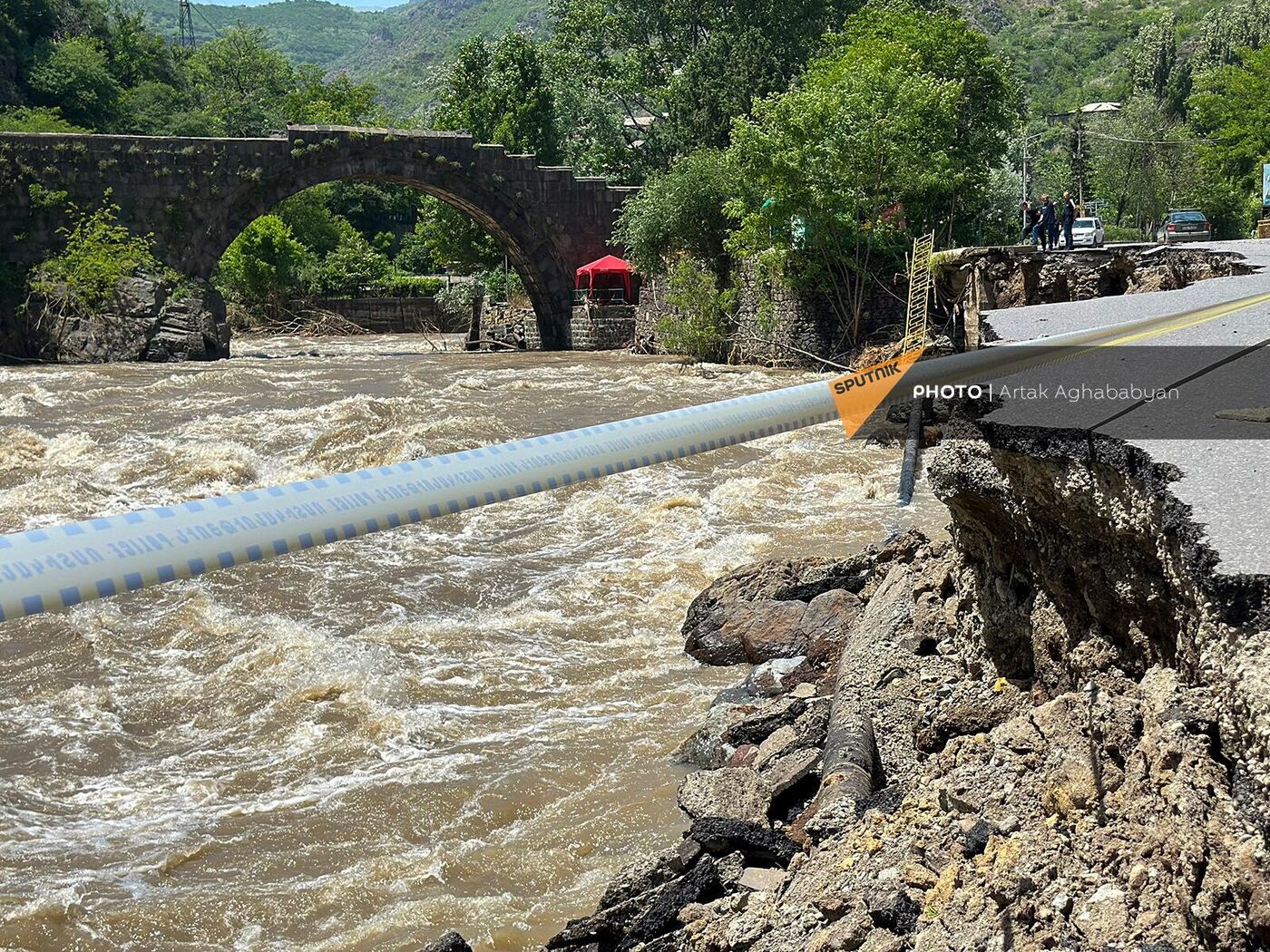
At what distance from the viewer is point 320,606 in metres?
9.42

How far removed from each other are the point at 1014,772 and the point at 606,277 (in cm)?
3402

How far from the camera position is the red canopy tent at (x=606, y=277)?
3516 cm

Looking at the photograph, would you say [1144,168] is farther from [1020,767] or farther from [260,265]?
[1020,767]

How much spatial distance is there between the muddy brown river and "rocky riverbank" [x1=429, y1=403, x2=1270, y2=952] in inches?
37.3

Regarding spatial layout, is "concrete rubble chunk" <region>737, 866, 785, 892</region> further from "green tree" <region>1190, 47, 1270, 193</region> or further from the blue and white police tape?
"green tree" <region>1190, 47, 1270, 193</region>

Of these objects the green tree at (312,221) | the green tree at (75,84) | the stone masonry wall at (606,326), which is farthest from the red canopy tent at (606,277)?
the green tree at (75,84)

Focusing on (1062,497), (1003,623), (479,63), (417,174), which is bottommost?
(1003,623)

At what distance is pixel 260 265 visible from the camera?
1714 inches

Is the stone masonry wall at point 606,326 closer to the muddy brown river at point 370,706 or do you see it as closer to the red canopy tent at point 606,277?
the red canopy tent at point 606,277

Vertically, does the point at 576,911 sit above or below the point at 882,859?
below

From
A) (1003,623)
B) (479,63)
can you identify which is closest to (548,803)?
(1003,623)

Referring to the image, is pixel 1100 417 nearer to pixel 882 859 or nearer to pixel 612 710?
pixel 882 859

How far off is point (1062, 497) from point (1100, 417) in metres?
0.29

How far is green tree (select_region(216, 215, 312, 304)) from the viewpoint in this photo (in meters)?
43.4
